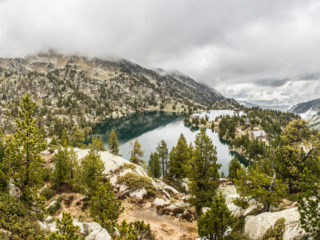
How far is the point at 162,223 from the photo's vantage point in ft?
85.3

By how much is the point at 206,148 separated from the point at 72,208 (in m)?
24.5

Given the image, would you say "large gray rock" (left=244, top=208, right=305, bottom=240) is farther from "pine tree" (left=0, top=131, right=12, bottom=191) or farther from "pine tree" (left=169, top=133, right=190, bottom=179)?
"pine tree" (left=169, top=133, right=190, bottom=179)

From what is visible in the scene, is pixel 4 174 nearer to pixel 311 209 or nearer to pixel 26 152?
pixel 26 152

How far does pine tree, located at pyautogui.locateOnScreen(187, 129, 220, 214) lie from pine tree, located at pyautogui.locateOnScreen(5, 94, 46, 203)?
71.1 feet

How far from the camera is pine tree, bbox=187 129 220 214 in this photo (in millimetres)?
28094

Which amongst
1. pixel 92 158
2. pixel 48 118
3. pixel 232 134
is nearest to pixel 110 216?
pixel 92 158

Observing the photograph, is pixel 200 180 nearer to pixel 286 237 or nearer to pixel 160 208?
pixel 160 208

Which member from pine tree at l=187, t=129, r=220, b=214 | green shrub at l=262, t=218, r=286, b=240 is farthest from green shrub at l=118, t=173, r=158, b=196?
green shrub at l=262, t=218, r=286, b=240

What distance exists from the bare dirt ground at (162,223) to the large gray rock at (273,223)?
28.3 ft

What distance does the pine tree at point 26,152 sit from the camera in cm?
1588

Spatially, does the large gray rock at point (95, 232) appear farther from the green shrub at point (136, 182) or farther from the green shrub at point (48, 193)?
the green shrub at point (48, 193)

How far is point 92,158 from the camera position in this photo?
27859 millimetres

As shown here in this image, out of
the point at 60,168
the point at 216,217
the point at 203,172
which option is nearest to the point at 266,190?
the point at 216,217

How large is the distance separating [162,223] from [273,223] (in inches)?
637
